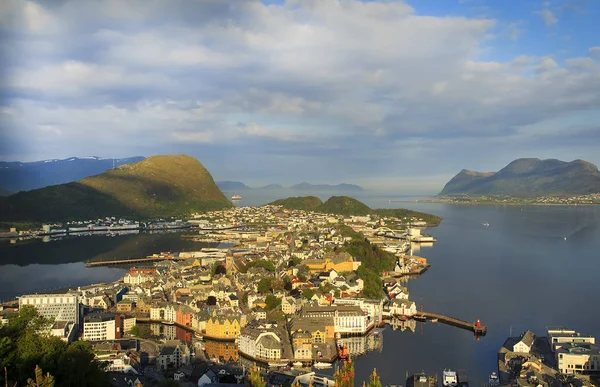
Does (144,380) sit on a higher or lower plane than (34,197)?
lower

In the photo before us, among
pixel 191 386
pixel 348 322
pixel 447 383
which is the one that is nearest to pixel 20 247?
pixel 348 322

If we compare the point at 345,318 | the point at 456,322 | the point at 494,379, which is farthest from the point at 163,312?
the point at 494,379

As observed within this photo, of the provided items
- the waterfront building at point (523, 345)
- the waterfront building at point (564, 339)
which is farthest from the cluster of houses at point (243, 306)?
the waterfront building at point (564, 339)

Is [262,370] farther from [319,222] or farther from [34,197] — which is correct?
[34,197]

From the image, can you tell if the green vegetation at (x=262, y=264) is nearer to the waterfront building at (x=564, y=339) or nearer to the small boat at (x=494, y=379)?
the waterfront building at (x=564, y=339)

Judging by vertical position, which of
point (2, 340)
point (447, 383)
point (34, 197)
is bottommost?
point (447, 383)

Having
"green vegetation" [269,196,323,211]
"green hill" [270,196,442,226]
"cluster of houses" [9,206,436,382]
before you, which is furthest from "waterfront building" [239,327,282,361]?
"green vegetation" [269,196,323,211]

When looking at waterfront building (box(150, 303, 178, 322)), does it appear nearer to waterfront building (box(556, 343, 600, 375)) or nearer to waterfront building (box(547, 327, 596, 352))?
waterfront building (box(547, 327, 596, 352))

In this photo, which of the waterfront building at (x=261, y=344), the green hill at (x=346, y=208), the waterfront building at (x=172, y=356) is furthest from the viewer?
the green hill at (x=346, y=208)
